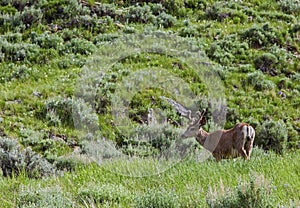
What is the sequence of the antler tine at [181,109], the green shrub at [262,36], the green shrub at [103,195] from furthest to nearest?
the green shrub at [262,36] < the antler tine at [181,109] < the green shrub at [103,195]

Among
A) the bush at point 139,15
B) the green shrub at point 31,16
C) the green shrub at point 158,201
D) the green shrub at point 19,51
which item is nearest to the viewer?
the green shrub at point 158,201

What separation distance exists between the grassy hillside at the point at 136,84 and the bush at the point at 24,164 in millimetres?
20

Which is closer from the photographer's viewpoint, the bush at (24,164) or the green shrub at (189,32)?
the bush at (24,164)

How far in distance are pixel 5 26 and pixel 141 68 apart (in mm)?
4223

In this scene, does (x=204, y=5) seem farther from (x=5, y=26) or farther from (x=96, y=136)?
(x=96, y=136)

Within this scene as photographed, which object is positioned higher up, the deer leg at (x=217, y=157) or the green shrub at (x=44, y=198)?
the green shrub at (x=44, y=198)

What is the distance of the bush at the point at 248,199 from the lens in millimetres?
5215

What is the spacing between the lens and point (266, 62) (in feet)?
47.0

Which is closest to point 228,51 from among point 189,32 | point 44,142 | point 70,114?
point 189,32

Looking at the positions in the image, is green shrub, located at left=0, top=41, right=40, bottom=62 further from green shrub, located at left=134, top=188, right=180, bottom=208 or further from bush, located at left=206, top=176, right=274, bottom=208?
bush, located at left=206, top=176, right=274, bottom=208

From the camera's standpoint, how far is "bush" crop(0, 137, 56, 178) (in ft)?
29.5

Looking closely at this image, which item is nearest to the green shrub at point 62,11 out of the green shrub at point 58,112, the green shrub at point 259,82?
the green shrub at point 58,112

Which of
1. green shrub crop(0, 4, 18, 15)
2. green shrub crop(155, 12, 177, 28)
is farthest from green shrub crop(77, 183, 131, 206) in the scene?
green shrub crop(0, 4, 18, 15)

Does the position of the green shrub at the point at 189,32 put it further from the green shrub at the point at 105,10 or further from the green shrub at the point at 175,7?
the green shrub at the point at 105,10
